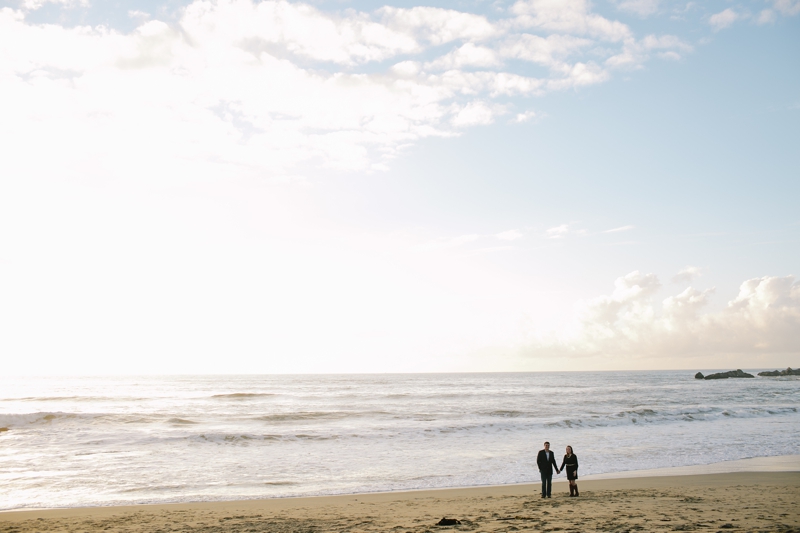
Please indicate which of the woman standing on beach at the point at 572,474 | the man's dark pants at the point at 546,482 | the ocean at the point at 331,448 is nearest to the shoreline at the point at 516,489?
the man's dark pants at the point at 546,482

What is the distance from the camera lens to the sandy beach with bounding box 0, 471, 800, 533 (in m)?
10.4

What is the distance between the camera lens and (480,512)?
11797 mm

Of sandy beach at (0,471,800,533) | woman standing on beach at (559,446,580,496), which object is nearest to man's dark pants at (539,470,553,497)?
sandy beach at (0,471,800,533)

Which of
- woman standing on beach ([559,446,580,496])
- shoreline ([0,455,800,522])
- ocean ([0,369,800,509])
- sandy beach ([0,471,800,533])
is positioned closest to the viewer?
sandy beach ([0,471,800,533])

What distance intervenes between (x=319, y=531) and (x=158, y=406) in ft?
137

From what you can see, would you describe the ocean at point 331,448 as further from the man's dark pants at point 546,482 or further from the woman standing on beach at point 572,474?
the woman standing on beach at point 572,474

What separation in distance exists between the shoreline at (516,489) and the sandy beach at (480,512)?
51mm

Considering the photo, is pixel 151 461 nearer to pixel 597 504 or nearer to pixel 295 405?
pixel 597 504

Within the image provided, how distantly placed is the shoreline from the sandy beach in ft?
0.17

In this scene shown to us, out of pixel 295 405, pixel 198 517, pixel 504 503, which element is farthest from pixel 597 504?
pixel 295 405

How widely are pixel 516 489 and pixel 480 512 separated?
4.05 metres

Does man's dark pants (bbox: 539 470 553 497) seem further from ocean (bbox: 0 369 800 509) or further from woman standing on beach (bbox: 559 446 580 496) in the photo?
ocean (bbox: 0 369 800 509)

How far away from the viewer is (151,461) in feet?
66.9

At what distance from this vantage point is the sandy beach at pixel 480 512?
408 inches
